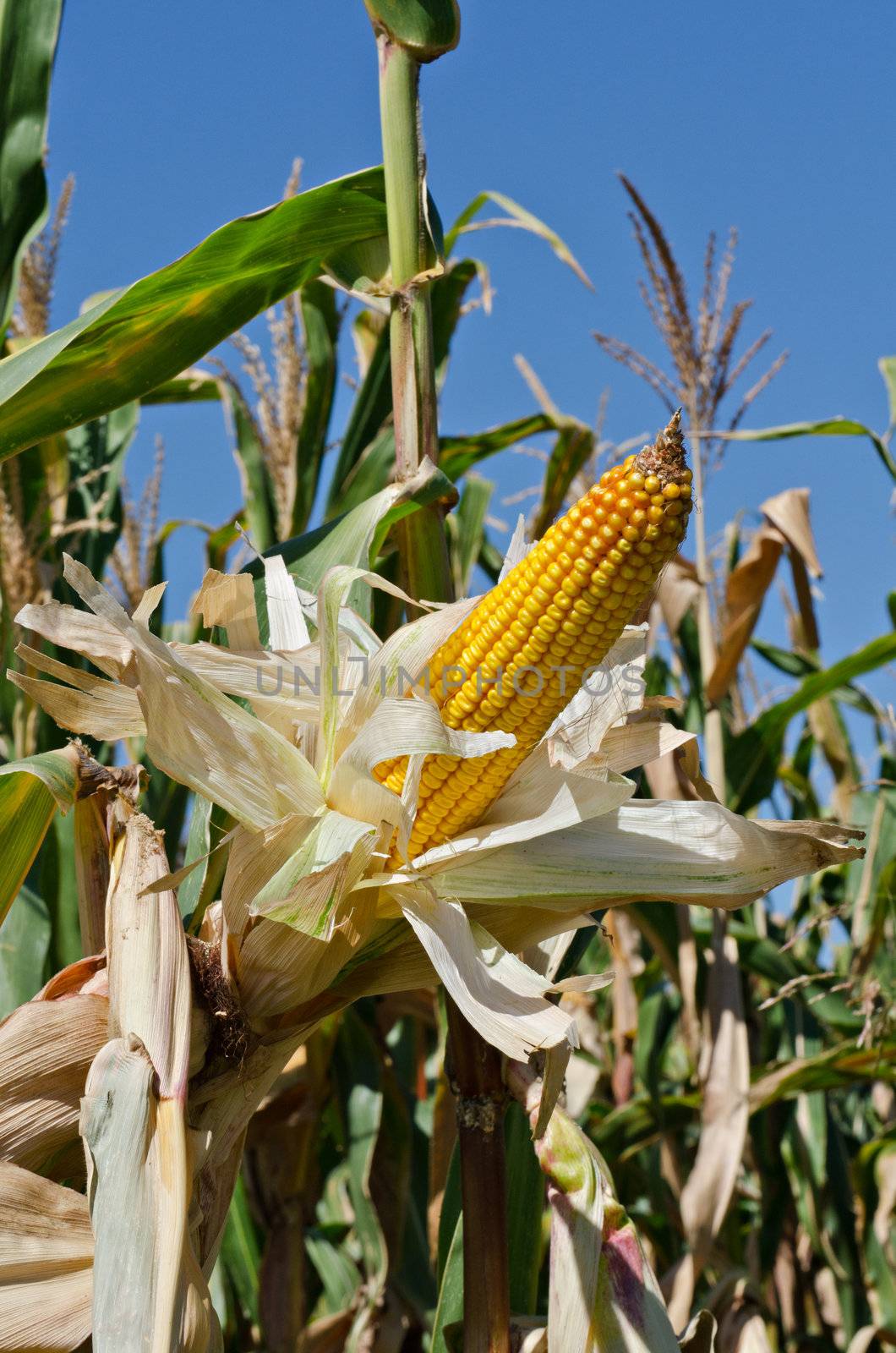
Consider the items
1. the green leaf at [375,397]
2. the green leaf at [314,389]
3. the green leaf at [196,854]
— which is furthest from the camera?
the green leaf at [314,389]

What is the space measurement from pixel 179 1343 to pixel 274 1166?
152cm

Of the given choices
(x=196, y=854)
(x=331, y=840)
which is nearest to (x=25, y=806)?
(x=196, y=854)

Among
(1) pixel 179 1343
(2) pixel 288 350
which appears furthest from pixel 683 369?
(1) pixel 179 1343

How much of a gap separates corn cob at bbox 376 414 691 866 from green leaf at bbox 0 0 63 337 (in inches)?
39.4

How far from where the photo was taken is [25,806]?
973 mm

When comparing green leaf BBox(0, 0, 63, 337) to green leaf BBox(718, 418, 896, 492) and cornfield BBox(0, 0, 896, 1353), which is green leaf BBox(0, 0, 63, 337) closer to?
cornfield BBox(0, 0, 896, 1353)

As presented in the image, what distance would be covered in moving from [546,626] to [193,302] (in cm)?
66

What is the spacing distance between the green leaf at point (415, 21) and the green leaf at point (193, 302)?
15cm

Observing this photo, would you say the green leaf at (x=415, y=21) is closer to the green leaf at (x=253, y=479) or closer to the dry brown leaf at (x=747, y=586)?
the green leaf at (x=253, y=479)

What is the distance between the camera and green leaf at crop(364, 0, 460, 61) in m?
1.16

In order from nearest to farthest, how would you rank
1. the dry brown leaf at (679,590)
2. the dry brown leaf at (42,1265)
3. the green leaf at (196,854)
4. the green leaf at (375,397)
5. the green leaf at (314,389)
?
the dry brown leaf at (42,1265) → the green leaf at (196,854) → the green leaf at (375,397) → the green leaf at (314,389) → the dry brown leaf at (679,590)

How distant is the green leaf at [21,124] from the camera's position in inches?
60.3

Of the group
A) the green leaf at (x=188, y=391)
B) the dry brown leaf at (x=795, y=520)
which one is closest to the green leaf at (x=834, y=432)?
the dry brown leaf at (x=795, y=520)

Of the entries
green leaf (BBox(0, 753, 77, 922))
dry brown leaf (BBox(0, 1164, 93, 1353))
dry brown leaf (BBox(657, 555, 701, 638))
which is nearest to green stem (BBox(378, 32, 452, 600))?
green leaf (BBox(0, 753, 77, 922))
